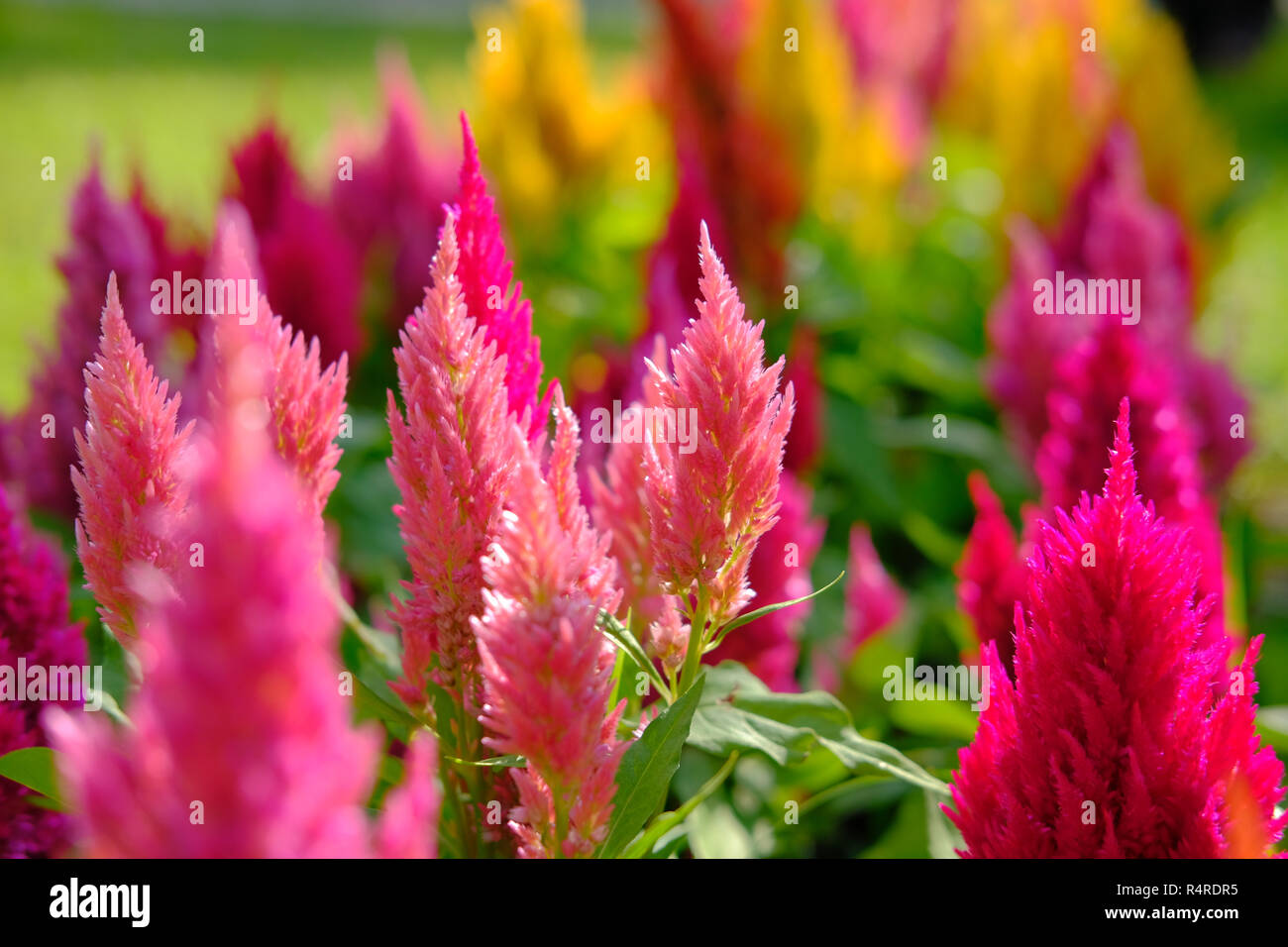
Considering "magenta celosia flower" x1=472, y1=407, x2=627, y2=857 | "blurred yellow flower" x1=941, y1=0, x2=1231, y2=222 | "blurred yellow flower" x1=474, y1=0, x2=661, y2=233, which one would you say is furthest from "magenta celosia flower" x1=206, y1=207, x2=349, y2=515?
"blurred yellow flower" x1=941, y1=0, x2=1231, y2=222

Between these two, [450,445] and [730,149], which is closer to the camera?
[450,445]

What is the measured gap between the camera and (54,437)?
186 centimetres

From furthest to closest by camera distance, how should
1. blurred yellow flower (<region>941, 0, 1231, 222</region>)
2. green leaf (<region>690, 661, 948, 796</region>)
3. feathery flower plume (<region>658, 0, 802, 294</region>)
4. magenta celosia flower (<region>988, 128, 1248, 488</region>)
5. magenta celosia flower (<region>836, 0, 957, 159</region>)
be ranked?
magenta celosia flower (<region>836, 0, 957, 159</region>) < blurred yellow flower (<region>941, 0, 1231, 222</region>) < feathery flower plume (<region>658, 0, 802, 294</region>) < magenta celosia flower (<region>988, 128, 1248, 488</region>) < green leaf (<region>690, 661, 948, 796</region>)

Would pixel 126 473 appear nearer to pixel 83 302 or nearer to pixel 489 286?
pixel 489 286

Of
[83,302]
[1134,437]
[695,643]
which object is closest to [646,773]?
[695,643]

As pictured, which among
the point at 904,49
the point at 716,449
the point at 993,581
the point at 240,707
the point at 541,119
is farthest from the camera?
the point at 904,49

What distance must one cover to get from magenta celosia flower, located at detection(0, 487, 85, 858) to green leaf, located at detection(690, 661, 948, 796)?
0.59 meters

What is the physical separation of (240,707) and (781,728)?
715 mm

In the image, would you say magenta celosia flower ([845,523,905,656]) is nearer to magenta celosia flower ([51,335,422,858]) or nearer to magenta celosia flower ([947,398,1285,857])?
magenta celosia flower ([947,398,1285,857])

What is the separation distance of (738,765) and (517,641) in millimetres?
914

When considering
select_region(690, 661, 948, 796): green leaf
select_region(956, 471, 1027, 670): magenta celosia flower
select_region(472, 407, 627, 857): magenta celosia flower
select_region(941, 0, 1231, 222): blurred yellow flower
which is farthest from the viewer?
select_region(941, 0, 1231, 222): blurred yellow flower

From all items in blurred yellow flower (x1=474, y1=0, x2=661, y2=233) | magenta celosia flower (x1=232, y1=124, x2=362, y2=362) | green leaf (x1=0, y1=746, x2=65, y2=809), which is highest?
blurred yellow flower (x1=474, y1=0, x2=661, y2=233)

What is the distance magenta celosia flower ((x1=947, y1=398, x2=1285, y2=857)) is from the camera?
93cm

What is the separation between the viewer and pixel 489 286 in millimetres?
1013
